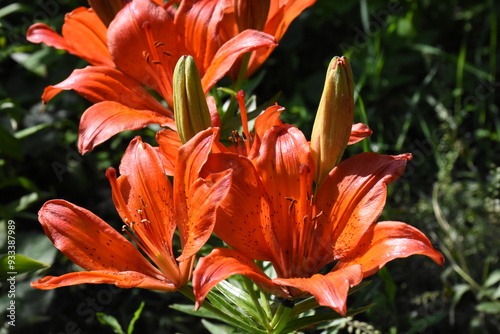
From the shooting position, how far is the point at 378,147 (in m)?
2.33

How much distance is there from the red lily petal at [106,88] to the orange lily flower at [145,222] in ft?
0.85

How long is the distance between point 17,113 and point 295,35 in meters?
1.19

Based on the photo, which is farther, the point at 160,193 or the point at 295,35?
the point at 295,35

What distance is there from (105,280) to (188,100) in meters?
0.37

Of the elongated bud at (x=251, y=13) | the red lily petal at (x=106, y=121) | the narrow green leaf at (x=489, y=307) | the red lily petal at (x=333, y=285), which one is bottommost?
the narrow green leaf at (x=489, y=307)

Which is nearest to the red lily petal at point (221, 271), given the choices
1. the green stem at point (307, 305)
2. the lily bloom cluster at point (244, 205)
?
the lily bloom cluster at point (244, 205)

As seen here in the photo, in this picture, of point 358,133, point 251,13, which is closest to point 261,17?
point 251,13

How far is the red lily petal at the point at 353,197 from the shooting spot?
3.88 feet

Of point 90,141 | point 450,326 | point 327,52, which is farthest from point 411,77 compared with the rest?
point 90,141

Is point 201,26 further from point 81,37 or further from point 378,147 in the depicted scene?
point 378,147

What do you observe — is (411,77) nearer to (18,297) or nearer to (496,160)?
(496,160)

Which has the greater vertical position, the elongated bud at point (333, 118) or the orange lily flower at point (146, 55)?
the orange lily flower at point (146, 55)

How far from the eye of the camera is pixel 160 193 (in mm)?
1240

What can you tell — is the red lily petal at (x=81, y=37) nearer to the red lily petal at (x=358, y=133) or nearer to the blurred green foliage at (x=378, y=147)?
the blurred green foliage at (x=378, y=147)
